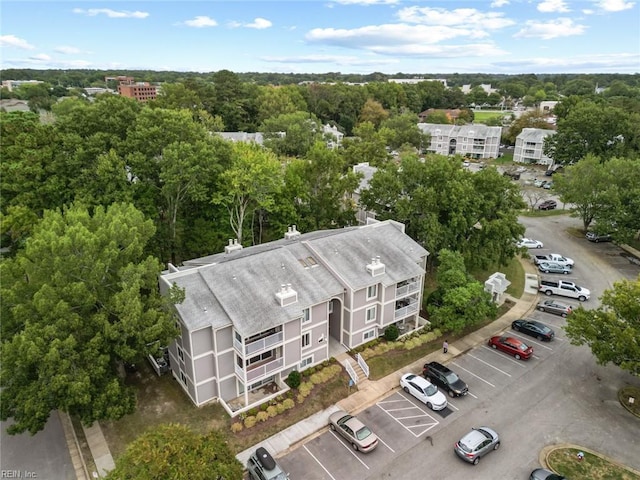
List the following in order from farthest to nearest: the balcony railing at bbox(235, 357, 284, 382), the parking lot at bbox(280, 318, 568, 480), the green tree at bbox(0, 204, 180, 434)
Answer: the balcony railing at bbox(235, 357, 284, 382), the parking lot at bbox(280, 318, 568, 480), the green tree at bbox(0, 204, 180, 434)

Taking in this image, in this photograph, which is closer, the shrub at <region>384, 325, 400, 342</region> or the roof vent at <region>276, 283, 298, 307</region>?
the roof vent at <region>276, 283, 298, 307</region>

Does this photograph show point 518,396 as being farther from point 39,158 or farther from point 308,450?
point 39,158

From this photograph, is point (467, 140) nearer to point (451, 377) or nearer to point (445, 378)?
A: point (451, 377)

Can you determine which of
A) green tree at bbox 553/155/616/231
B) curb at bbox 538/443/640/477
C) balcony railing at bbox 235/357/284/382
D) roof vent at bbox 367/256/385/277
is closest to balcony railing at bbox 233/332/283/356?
balcony railing at bbox 235/357/284/382

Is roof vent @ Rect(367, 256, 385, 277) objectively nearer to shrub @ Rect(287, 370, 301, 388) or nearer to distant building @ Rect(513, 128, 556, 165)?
shrub @ Rect(287, 370, 301, 388)

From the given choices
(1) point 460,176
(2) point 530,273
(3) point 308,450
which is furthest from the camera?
(2) point 530,273

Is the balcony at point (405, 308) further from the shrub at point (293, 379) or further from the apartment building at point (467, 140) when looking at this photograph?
the apartment building at point (467, 140)

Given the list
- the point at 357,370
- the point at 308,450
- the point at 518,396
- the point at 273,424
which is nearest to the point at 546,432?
the point at 518,396

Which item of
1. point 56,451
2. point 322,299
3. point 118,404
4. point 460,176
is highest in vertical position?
point 460,176
